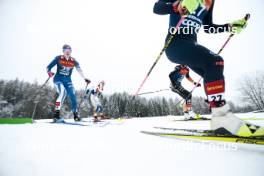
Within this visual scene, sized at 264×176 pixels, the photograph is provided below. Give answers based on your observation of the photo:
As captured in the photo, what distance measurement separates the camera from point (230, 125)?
1.23m

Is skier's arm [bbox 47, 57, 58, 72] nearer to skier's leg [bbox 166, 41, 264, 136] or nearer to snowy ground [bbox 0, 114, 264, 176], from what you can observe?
snowy ground [bbox 0, 114, 264, 176]

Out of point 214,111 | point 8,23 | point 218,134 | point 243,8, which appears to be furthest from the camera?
point 243,8

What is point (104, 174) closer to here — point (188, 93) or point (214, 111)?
point (214, 111)

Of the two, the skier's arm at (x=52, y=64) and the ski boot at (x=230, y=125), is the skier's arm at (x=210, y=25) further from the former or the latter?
the skier's arm at (x=52, y=64)

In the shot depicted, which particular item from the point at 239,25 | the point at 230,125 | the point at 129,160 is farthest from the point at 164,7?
the point at 129,160

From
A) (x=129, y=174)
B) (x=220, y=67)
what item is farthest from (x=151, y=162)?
(x=220, y=67)

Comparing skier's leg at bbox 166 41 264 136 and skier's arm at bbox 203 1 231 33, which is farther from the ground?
skier's arm at bbox 203 1 231 33

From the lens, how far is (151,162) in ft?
2.70

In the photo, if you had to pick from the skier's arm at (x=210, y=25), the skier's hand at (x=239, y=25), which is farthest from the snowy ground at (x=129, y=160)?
the skier's arm at (x=210, y=25)

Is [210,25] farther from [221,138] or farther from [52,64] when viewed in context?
[52,64]

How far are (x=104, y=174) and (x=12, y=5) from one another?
3164mm

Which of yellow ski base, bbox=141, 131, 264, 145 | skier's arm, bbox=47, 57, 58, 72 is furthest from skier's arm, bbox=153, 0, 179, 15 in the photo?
skier's arm, bbox=47, 57, 58, 72

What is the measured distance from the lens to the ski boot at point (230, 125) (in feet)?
3.71

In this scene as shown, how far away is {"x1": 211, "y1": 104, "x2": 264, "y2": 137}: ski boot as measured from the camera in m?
1.13
